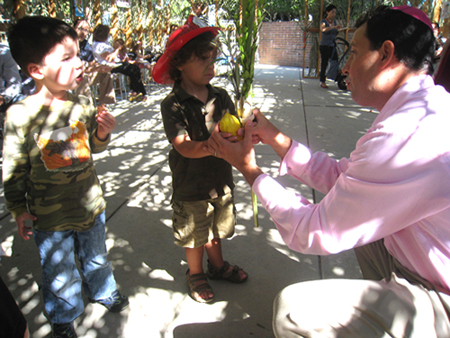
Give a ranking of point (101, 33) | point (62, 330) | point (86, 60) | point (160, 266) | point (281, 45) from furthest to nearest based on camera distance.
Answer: point (281, 45)
point (101, 33)
point (86, 60)
point (160, 266)
point (62, 330)

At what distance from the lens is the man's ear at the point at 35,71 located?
1.74 m

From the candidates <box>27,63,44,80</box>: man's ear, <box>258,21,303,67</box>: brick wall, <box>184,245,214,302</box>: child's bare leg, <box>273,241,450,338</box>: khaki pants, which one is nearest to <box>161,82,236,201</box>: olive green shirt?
<box>184,245,214,302</box>: child's bare leg

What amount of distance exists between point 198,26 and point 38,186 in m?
1.29

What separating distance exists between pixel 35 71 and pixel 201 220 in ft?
4.08

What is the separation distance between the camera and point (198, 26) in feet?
6.76

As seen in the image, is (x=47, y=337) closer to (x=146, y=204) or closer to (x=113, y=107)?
(x=146, y=204)

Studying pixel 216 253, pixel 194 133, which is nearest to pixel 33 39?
pixel 194 133

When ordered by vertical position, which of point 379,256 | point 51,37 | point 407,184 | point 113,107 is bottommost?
point 113,107

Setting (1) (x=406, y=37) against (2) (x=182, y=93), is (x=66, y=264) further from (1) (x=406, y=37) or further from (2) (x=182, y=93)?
(1) (x=406, y=37)

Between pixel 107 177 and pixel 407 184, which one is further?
pixel 107 177

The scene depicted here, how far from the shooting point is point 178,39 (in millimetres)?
1970

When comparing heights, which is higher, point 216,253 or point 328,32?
point 328,32

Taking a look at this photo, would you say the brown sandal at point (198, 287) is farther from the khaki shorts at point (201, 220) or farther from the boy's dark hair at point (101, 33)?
the boy's dark hair at point (101, 33)

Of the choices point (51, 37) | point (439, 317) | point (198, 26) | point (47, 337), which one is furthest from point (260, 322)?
point (51, 37)
